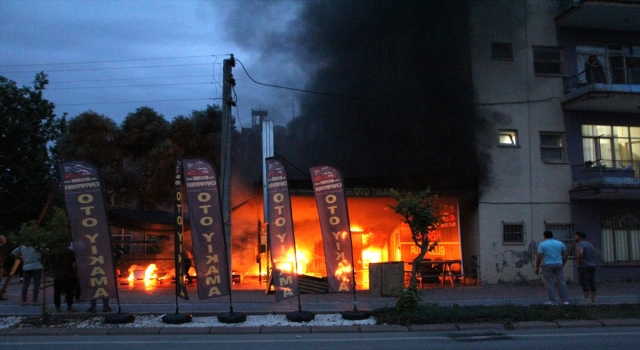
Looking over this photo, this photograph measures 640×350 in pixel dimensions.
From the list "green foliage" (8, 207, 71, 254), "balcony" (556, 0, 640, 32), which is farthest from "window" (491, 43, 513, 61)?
"green foliage" (8, 207, 71, 254)

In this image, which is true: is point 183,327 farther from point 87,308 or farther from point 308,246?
point 308,246

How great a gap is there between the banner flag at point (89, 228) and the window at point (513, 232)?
468 inches

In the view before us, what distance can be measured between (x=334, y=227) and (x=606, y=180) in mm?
10090

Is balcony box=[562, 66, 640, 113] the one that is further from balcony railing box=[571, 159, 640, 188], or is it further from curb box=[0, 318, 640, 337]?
curb box=[0, 318, 640, 337]

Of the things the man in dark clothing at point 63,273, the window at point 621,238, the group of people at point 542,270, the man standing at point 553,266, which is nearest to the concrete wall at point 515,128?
the window at point 621,238

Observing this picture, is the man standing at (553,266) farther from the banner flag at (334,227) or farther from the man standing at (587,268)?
the banner flag at (334,227)

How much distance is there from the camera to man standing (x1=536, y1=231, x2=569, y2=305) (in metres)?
11.1

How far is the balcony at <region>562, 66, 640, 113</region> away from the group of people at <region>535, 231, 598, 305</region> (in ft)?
21.3

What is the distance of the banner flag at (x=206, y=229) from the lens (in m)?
9.82

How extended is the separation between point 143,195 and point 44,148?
14.1 feet

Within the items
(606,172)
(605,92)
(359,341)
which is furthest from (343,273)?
(606,172)

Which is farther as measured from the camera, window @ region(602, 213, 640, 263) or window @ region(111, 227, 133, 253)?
window @ region(111, 227, 133, 253)

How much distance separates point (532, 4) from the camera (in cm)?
1762

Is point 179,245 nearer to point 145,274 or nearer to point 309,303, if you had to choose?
point 309,303
